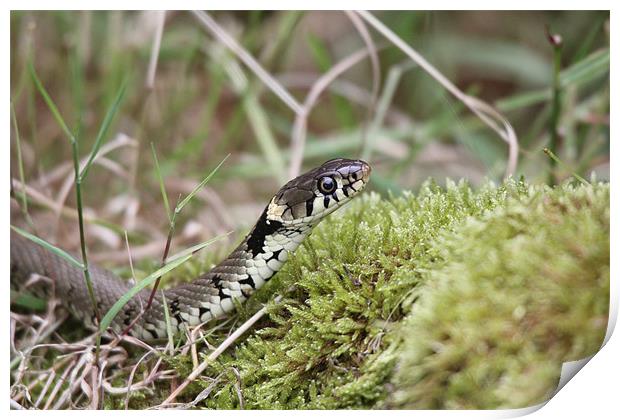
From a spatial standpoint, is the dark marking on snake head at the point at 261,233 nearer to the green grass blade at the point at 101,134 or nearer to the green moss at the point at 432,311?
the green moss at the point at 432,311

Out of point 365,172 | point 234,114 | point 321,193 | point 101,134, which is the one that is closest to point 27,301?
point 101,134

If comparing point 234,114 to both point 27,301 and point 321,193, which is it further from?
point 321,193

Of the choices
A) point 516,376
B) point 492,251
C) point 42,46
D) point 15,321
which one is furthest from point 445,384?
point 42,46

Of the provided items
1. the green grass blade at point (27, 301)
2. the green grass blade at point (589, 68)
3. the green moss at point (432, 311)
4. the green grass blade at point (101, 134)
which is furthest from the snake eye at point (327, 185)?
the green grass blade at point (27, 301)

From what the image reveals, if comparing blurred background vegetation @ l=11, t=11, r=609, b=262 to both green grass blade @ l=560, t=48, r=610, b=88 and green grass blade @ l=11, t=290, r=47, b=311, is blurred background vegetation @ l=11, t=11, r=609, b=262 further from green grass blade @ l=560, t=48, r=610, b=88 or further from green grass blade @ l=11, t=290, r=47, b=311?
green grass blade @ l=11, t=290, r=47, b=311
